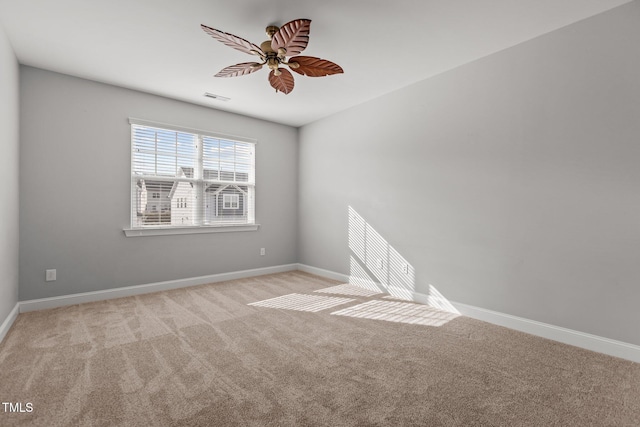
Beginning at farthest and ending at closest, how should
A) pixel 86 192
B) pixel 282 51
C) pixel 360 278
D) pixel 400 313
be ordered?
pixel 360 278, pixel 86 192, pixel 400 313, pixel 282 51

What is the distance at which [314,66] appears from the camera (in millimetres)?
2553

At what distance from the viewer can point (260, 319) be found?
3.03 metres

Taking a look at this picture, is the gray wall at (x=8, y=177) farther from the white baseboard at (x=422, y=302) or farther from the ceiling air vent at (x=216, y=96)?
the ceiling air vent at (x=216, y=96)

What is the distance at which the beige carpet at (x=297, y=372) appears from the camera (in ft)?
5.31

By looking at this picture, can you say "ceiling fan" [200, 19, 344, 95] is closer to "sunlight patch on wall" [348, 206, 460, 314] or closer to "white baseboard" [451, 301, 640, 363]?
"sunlight patch on wall" [348, 206, 460, 314]

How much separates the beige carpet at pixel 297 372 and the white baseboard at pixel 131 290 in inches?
6.5

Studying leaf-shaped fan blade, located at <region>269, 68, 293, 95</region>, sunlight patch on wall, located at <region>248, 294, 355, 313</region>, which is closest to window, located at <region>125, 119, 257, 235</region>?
sunlight patch on wall, located at <region>248, 294, 355, 313</region>

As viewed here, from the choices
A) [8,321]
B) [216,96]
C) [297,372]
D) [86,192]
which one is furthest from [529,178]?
[8,321]

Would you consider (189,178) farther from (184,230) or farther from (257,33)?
(257,33)

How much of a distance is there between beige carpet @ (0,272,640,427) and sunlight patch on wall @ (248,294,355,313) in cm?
20

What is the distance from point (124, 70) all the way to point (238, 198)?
7.39 feet

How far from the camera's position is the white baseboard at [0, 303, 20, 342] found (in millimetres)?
2542

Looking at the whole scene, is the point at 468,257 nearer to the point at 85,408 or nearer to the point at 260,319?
the point at 260,319

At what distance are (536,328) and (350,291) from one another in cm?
211
